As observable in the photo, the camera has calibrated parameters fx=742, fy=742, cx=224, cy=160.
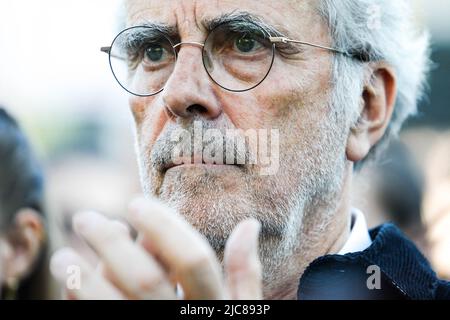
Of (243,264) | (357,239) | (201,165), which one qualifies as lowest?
(243,264)

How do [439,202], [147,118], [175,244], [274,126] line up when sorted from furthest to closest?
[439,202] < [147,118] < [274,126] < [175,244]

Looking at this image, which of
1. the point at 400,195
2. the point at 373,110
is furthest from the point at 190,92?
the point at 400,195

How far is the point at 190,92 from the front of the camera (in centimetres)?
160

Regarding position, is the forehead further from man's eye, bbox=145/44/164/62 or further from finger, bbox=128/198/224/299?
finger, bbox=128/198/224/299

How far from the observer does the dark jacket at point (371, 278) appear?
154 cm

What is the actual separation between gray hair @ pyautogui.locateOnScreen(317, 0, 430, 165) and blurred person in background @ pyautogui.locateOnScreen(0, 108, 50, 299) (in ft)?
3.70

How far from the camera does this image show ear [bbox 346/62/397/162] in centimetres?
185

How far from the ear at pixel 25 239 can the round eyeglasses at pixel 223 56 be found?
88 centimetres

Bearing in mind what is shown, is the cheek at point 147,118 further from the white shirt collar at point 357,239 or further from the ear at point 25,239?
the ear at point 25,239

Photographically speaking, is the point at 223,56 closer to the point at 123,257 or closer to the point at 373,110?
the point at 373,110

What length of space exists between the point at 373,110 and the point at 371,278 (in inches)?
19.7

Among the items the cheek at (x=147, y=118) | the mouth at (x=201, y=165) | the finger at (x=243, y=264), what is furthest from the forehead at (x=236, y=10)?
the finger at (x=243, y=264)

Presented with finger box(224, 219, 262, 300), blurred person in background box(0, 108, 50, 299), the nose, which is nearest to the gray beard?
the nose
